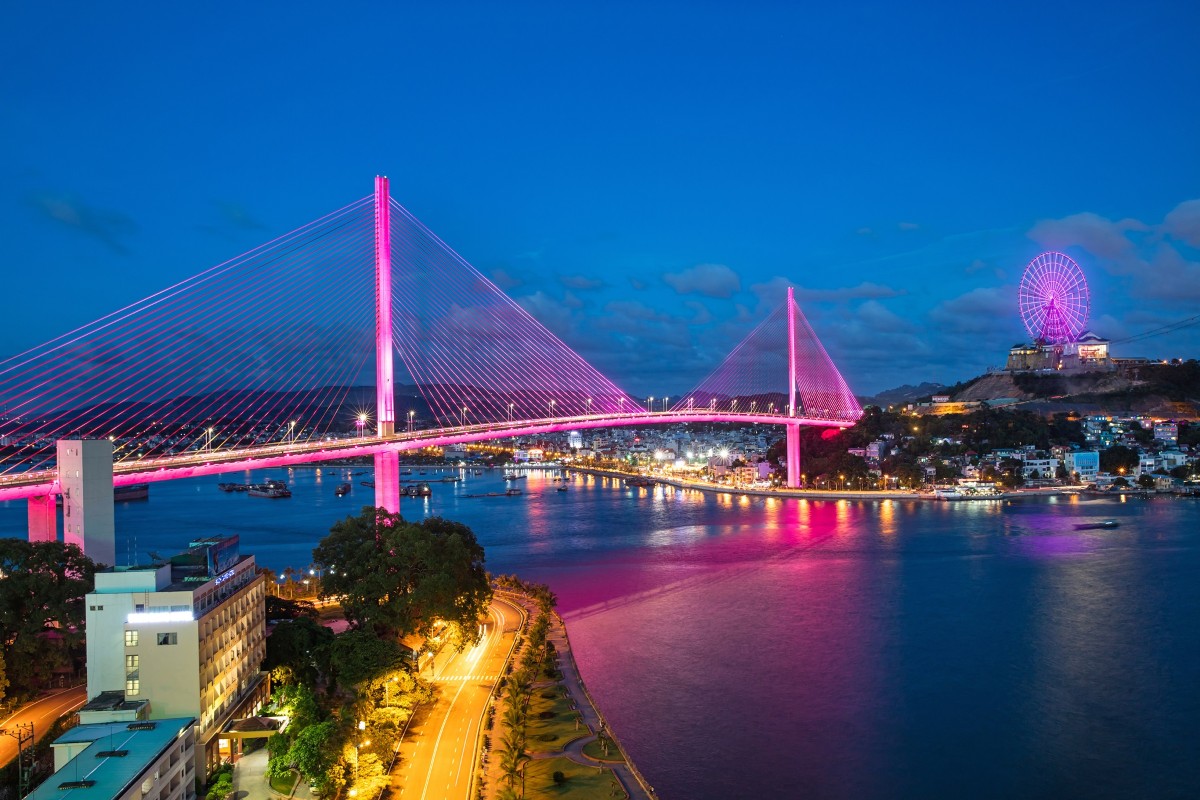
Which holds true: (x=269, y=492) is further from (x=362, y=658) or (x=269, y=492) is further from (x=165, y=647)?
(x=165, y=647)

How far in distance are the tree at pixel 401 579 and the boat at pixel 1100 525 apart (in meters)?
12.8

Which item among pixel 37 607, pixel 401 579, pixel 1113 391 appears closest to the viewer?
pixel 37 607

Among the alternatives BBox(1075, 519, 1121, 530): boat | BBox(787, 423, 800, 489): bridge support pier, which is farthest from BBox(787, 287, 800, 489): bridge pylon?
BBox(1075, 519, 1121, 530): boat

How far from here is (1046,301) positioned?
2847 cm

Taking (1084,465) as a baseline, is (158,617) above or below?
above

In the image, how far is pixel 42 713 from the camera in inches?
249

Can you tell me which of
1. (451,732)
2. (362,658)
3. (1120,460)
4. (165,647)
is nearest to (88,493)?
(165,647)

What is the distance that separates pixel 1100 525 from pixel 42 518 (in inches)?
661

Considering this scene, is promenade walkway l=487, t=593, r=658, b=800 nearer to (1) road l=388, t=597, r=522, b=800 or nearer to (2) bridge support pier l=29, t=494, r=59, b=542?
(1) road l=388, t=597, r=522, b=800

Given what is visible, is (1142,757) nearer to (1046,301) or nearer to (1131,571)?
(1131,571)

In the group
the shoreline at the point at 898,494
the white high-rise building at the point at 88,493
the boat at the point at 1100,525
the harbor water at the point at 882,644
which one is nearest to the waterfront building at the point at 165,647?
the white high-rise building at the point at 88,493

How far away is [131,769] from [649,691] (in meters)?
4.14

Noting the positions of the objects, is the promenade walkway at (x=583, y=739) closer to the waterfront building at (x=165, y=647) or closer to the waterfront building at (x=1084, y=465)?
the waterfront building at (x=165, y=647)

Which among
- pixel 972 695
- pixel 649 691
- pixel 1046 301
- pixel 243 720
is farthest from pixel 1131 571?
pixel 1046 301
